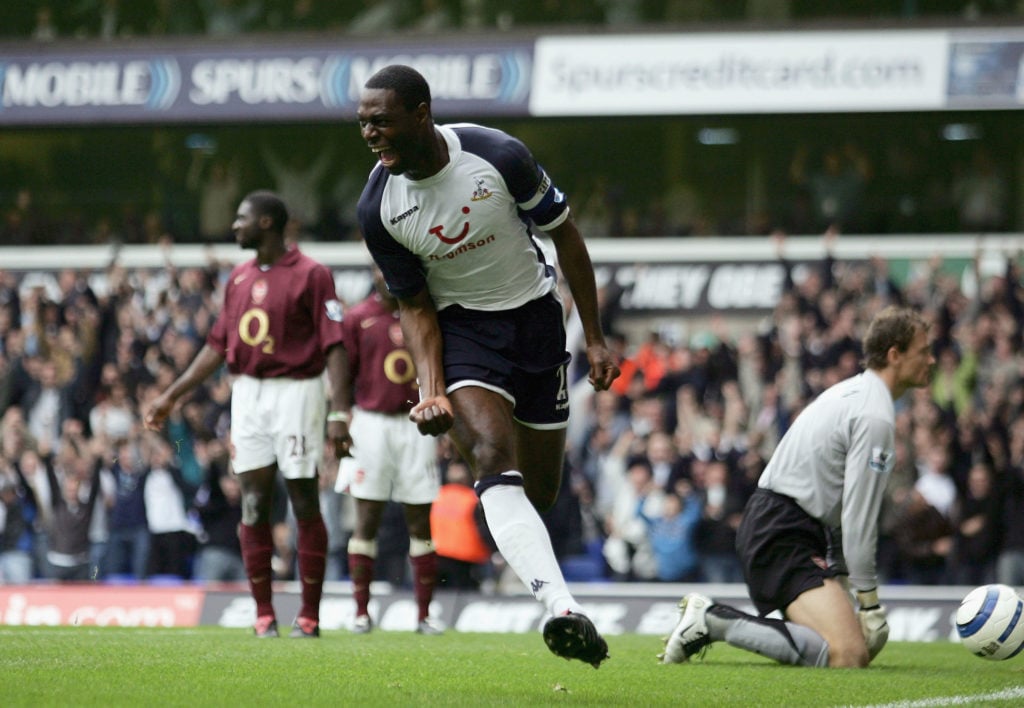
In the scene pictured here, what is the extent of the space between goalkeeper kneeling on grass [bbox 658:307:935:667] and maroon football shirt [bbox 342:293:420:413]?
338cm

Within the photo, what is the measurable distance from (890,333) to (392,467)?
417cm

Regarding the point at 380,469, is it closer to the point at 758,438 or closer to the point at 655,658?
the point at 655,658

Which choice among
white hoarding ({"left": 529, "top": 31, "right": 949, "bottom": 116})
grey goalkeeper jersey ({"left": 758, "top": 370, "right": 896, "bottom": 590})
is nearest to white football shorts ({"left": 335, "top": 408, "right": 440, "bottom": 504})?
grey goalkeeper jersey ({"left": 758, "top": 370, "right": 896, "bottom": 590})

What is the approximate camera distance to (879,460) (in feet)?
25.1

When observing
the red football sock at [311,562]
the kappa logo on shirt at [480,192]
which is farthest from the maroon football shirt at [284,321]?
the kappa logo on shirt at [480,192]

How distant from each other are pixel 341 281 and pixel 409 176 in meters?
15.9

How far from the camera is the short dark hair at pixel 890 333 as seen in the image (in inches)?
310

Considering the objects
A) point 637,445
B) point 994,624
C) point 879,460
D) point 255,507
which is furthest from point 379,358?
point 637,445

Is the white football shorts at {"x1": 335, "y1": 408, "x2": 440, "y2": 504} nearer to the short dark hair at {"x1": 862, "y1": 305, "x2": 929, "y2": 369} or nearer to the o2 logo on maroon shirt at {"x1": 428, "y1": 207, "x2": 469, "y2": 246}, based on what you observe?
the short dark hair at {"x1": 862, "y1": 305, "x2": 929, "y2": 369}

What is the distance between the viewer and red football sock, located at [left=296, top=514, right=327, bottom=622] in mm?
9266

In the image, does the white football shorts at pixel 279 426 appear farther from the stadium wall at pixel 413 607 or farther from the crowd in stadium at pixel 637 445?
the crowd in stadium at pixel 637 445

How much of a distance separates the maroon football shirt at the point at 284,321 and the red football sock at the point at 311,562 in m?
0.89

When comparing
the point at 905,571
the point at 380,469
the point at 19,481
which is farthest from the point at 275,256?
the point at 19,481

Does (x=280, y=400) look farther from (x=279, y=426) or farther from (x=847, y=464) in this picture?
(x=847, y=464)
